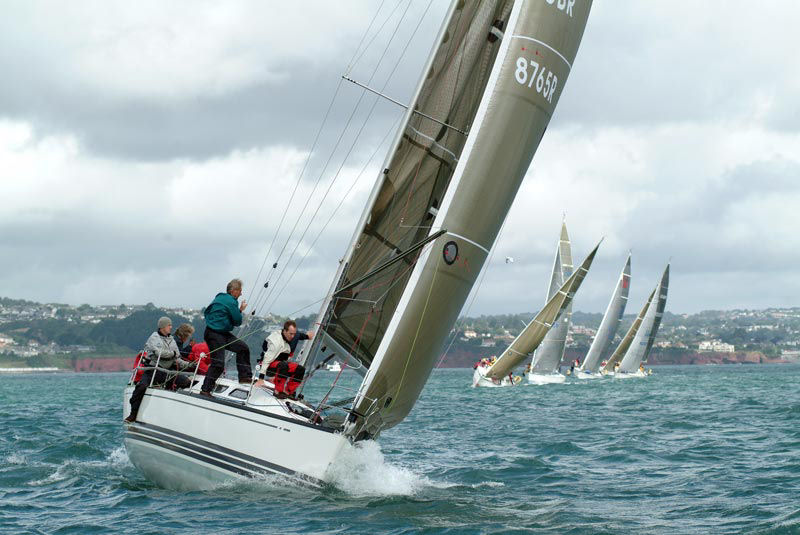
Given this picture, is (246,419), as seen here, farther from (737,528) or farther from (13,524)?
(737,528)

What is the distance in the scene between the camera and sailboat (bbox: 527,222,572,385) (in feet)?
159

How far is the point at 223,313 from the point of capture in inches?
391

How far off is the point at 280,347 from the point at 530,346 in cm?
3154

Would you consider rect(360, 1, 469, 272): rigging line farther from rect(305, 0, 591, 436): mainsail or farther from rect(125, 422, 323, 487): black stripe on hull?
rect(125, 422, 323, 487): black stripe on hull

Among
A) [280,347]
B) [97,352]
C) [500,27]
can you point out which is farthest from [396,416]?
[97,352]

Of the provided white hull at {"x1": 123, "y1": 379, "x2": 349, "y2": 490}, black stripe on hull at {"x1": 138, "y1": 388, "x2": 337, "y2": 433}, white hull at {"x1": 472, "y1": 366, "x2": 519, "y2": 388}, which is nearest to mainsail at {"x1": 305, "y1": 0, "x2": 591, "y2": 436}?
black stripe on hull at {"x1": 138, "y1": 388, "x2": 337, "y2": 433}

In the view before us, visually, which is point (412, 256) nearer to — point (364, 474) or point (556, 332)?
point (364, 474)

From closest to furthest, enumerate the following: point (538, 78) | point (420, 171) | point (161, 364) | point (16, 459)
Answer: point (538, 78) < point (420, 171) < point (161, 364) < point (16, 459)

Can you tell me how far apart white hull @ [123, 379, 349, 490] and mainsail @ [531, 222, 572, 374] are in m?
39.4

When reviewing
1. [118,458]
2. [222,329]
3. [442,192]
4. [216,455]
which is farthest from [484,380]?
[216,455]

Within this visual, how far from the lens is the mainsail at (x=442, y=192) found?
920 centimetres

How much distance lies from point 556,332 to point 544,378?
2.49 meters

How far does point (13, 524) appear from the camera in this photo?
26.4ft

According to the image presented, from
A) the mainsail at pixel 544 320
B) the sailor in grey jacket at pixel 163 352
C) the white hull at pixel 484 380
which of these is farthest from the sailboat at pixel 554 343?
the sailor in grey jacket at pixel 163 352
